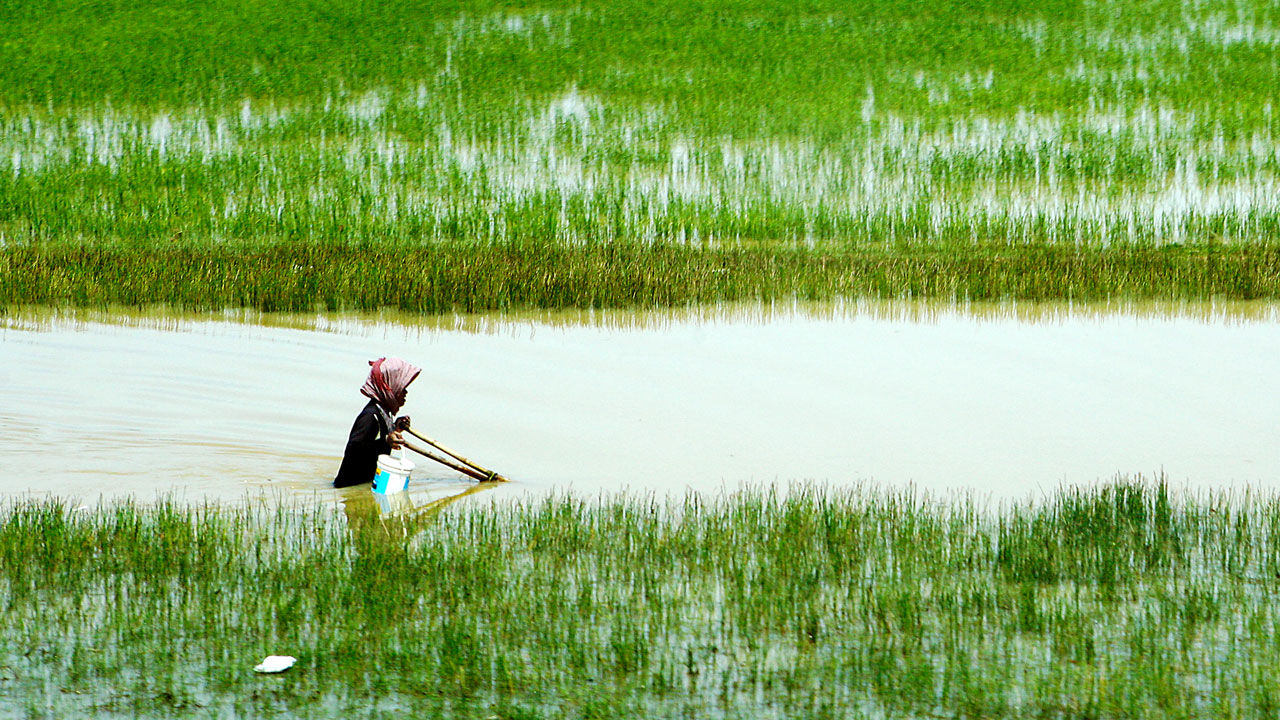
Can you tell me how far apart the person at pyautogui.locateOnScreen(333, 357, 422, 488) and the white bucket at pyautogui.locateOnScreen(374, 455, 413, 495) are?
0.05 metres

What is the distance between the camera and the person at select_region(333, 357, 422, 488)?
6.42 metres

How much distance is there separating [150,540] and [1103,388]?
5.81 metres

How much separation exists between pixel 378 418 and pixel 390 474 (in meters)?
0.27

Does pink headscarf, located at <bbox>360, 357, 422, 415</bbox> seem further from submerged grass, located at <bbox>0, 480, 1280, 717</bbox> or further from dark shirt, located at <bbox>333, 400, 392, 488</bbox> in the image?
submerged grass, located at <bbox>0, 480, 1280, 717</bbox>

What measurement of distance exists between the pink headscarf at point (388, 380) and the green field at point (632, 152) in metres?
4.50

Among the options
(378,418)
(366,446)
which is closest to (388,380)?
(378,418)

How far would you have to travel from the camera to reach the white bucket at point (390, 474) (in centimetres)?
634

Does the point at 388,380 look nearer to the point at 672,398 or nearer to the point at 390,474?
the point at 390,474

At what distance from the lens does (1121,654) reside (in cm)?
429

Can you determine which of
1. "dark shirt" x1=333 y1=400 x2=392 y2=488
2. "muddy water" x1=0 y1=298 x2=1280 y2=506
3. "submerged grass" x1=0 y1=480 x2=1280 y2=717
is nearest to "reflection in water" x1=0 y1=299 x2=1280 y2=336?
"muddy water" x1=0 y1=298 x2=1280 y2=506

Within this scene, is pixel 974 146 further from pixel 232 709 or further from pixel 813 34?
pixel 232 709

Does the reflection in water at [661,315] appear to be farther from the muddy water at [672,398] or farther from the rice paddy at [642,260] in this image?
the rice paddy at [642,260]

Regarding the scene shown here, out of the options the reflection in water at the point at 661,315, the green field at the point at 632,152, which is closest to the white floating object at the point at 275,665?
the reflection in water at the point at 661,315

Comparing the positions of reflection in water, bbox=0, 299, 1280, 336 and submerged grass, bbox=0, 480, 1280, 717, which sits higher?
reflection in water, bbox=0, 299, 1280, 336
